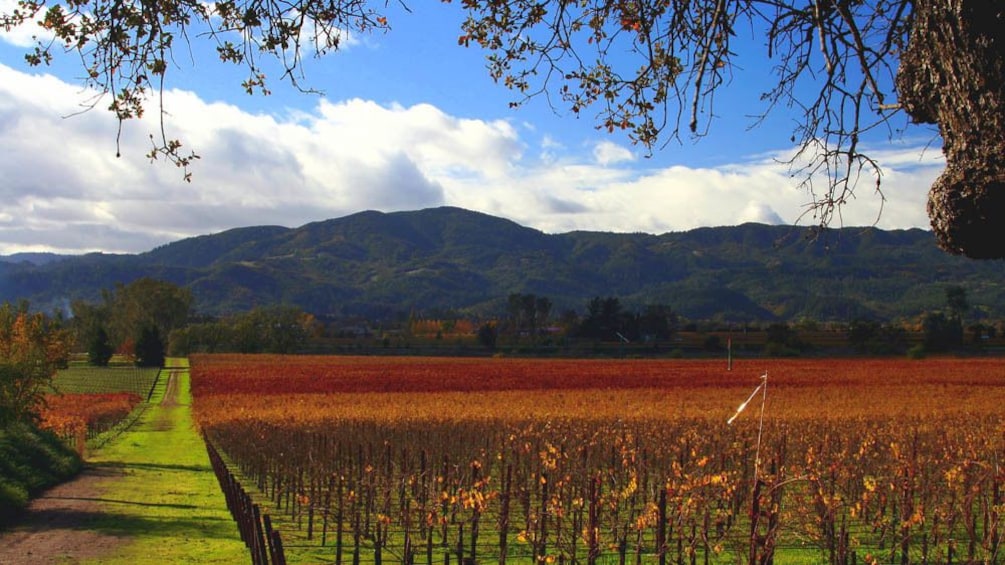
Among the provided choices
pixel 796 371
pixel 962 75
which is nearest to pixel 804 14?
pixel 962 75

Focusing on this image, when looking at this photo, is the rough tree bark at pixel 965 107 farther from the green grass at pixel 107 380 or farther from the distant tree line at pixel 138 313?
the distant tree line at pixel 138 313

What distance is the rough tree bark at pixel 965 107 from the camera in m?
3.82

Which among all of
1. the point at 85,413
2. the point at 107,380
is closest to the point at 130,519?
the point at 85,413

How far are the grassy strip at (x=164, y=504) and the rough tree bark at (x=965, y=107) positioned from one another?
11274mm

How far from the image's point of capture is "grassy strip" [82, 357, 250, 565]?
13.5 m

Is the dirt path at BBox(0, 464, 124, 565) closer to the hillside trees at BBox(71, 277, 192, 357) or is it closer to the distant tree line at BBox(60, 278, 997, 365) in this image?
the distant tree line at BBox(60, 278, 997, 365)

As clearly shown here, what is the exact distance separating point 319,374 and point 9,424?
39.3 m

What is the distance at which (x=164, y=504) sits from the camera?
707 inches

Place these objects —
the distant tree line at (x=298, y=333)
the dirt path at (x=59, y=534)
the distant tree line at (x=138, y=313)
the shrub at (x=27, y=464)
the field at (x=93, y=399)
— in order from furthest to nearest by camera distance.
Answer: the distant tree line at (x=138, y=313), the distant tree line at (x=298, y=333), the field at (x=93, y=399), the shrub at (x=27, y=464), the dirt path at (x=59, y=534)

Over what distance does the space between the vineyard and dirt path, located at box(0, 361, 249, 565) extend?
1.19 m

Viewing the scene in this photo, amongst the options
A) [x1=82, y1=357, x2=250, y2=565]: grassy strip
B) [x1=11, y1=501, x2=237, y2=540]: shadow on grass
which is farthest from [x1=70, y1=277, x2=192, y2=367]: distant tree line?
[x1=11, y1=501, x2=237, y2=540]: shadow on grass

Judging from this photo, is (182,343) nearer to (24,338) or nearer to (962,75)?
(24,338)

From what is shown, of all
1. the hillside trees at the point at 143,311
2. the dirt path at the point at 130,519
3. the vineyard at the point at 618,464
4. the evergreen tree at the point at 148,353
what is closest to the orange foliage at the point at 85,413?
the dirt path at the point at 130,519

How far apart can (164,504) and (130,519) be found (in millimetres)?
1822
